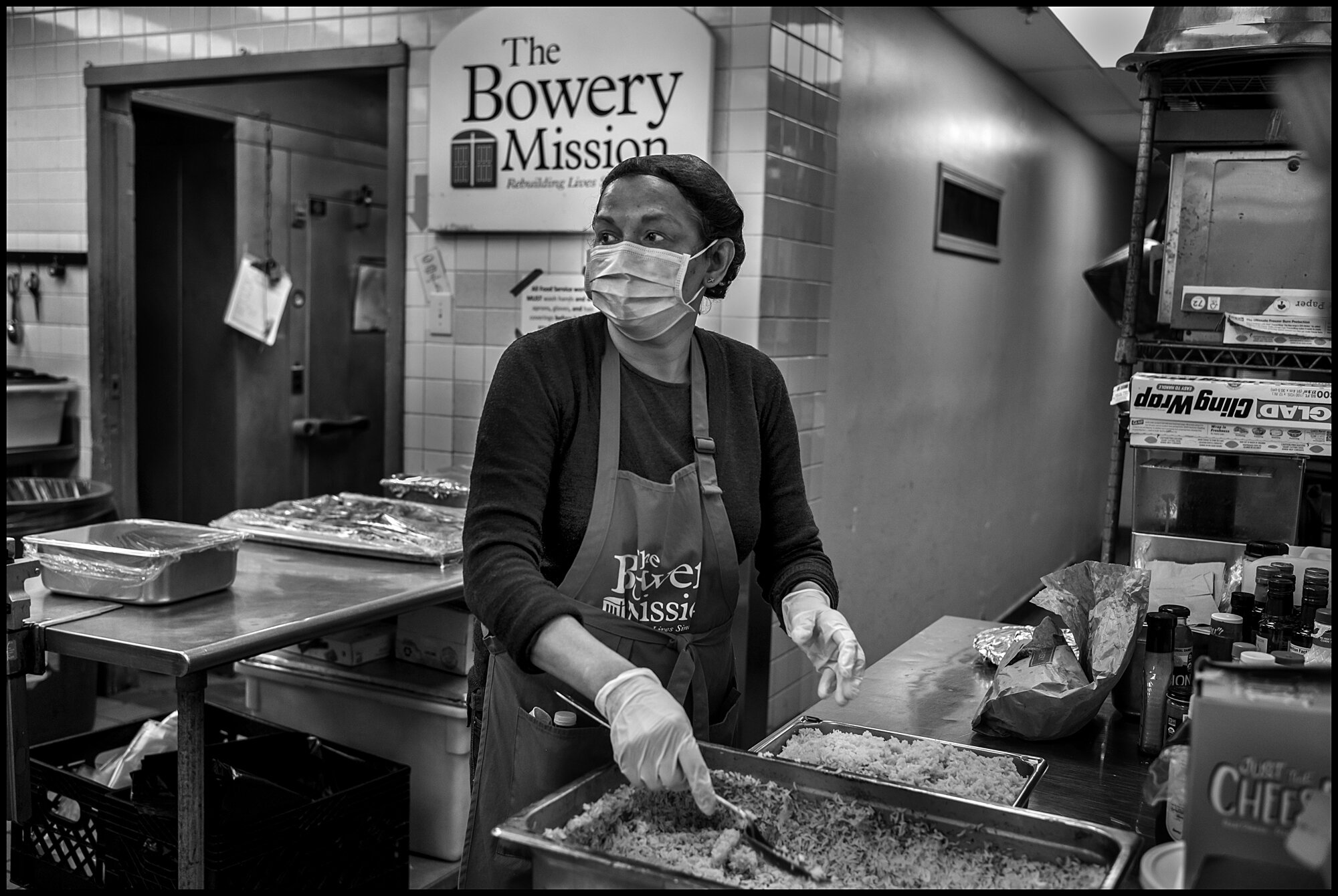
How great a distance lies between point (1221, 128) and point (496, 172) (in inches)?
95.1

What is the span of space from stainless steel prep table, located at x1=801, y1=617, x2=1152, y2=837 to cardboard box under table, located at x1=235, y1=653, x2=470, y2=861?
1378 millimetres

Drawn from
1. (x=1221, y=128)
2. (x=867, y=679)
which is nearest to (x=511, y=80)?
(x=1221, y=128)

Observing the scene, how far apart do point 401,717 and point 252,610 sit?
0.80m

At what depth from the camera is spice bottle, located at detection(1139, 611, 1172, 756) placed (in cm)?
196

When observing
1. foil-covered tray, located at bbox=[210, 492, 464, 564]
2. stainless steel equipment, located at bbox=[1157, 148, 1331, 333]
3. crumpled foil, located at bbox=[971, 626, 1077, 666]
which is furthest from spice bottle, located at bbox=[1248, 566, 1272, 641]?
foil-covered tray, located at bbox=[210, 492, 464, 564]

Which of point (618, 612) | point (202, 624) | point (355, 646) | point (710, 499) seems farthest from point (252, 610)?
point (710, 499)

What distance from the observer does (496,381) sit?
1874 millimetres

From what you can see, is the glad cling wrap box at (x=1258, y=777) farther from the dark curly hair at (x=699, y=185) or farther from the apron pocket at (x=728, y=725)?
the dark curly hair at (x=699, y=185)

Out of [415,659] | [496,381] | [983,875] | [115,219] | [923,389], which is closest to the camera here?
[983,875]

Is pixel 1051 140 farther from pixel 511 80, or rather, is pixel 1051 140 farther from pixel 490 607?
pixel 490 607

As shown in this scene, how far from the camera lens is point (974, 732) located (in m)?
2.09

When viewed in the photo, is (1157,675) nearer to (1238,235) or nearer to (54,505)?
(1238,235)

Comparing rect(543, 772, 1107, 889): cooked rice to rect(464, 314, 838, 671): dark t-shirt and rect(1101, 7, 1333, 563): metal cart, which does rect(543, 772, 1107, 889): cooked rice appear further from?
rect(1101, 7, 1333, 563): metal cart

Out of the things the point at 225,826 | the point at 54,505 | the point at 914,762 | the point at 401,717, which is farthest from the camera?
the point at 54,505
